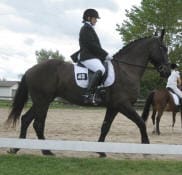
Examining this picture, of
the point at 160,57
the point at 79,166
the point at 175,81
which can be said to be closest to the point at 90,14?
the point at 160,57

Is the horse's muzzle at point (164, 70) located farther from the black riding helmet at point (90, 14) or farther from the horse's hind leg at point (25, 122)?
the horse's hind leg at point (25, 122)

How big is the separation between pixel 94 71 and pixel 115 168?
8.80ft

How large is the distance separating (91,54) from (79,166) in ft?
9.47

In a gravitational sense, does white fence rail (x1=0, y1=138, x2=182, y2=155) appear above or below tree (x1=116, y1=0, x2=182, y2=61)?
below

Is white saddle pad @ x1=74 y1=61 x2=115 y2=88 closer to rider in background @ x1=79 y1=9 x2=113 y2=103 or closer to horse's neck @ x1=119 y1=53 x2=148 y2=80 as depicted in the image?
rider in background @ x1=79 y1=9 x2=113 y2=103

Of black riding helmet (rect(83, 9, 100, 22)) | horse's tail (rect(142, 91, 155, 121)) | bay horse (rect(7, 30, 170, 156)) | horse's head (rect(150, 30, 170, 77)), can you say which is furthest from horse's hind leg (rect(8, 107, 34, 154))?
horse's tail (rect(142, 91, 155, 121))

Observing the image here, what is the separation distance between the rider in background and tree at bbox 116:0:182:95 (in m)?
31.9

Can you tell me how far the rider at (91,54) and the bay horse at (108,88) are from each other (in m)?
0.27

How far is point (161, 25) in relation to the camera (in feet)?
137

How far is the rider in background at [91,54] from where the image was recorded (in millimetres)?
9789

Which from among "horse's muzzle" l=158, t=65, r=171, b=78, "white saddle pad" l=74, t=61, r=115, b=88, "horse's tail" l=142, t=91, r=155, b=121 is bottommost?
"horse's tail" l=142, t=91, r=155, b=121

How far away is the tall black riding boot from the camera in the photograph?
9.74 meters

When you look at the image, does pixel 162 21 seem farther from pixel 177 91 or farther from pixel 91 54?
pixel 91 54

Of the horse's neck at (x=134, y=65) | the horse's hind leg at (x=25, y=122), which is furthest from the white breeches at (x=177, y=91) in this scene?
the horse's hind leg at (x=25, y=122)
